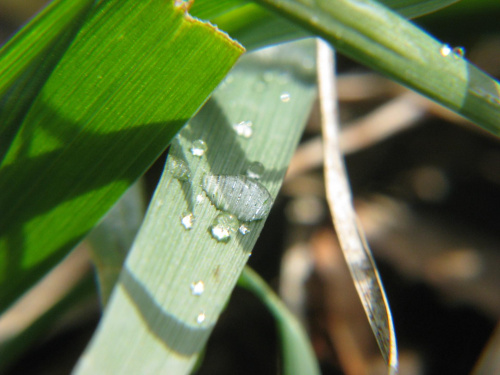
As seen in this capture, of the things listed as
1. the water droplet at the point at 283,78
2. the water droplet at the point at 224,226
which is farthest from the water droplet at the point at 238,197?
the water droplet at the point at 283,78

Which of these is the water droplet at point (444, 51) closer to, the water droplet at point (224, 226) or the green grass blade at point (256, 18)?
the green grass blade at point (256, 18)

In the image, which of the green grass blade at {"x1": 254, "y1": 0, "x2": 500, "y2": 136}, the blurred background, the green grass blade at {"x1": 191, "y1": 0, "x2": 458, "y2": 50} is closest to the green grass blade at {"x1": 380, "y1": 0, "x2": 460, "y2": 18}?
the green grass blade at {"x1": 191, "y1": 0, "x2": 458, "y2": 50}

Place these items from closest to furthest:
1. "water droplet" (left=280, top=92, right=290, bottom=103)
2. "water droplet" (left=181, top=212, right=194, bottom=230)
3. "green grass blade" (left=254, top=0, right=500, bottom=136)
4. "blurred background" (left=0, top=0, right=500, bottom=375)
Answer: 1. "green grass blade" (left=254, top=0, right=500, bottom=136)
2. "water droplet" (left=181, top=212, right=194, bottom=230)
3. "water droplet" (left=280, top=92, right=290, bottom=103)
4. "blurred background" (left=0, top=0, right=500, bottom=375)

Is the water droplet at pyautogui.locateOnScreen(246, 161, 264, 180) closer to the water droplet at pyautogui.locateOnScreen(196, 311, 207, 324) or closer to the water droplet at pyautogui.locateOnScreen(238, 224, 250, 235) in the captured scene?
the water droplet at pyautogui.locateOnScreen(238, 224, 250, 235)

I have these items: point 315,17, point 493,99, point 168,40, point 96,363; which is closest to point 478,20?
point 493,99

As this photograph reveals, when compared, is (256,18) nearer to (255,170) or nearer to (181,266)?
(255,170)

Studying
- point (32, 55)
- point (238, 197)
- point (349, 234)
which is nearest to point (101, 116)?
point (32, 55)
